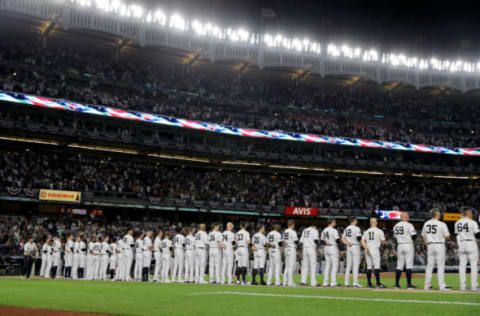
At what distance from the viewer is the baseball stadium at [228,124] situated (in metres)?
38.2

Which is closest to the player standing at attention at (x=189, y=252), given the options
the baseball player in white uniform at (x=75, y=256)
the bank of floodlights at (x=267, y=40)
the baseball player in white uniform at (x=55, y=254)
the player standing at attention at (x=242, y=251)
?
the player standing at attention at (x=242, y=251)

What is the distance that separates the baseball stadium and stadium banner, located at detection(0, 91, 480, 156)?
0.72 ft

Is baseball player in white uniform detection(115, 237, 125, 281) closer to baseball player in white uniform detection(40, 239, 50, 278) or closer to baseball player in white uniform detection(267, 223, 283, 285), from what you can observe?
baseball player in white uniform detection(40, 239, 50, 278)

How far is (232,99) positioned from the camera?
53.9 meters

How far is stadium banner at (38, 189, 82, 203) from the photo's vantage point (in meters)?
37.2

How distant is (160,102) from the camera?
49062 mm

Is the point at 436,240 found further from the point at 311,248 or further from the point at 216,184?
the point at 216,184

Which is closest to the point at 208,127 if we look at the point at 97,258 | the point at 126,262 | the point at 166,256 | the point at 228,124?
the point at 228,124

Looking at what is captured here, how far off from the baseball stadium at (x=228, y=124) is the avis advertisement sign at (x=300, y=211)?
0.16 m

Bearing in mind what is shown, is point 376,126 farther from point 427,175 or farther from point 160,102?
point 160,102

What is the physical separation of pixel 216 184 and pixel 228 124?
5912 millimetres

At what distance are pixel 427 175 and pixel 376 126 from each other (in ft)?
26.1

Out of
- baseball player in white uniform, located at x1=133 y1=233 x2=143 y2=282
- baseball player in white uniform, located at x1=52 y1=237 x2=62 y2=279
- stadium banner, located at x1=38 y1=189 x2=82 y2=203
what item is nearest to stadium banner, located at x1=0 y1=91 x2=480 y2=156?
stadium banner, located at x1=38 y1=189 x2=82 y2=203

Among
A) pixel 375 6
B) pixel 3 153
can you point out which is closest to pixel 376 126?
pixel 375 6
